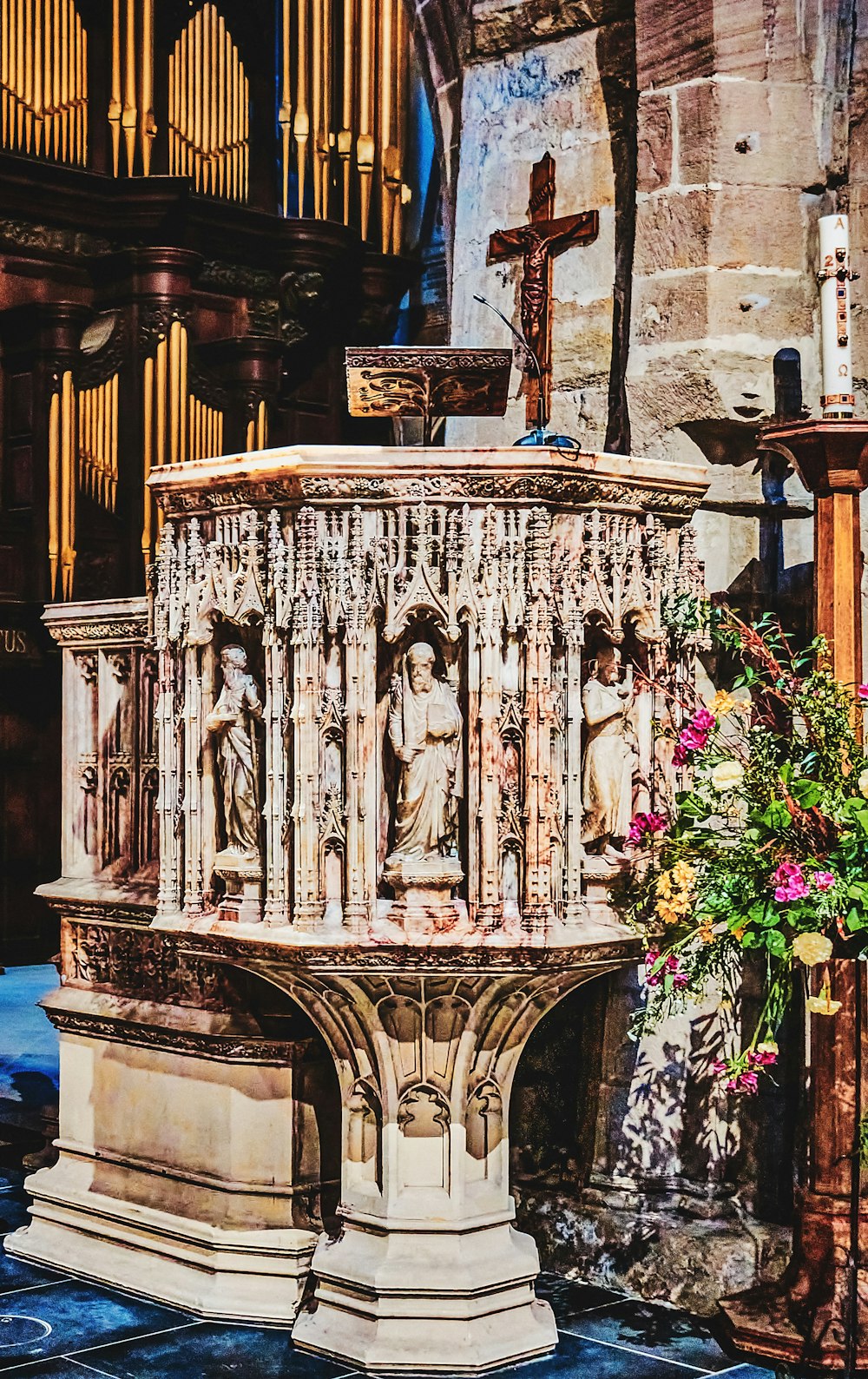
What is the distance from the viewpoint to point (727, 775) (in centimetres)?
399

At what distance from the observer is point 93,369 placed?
11.5 metres

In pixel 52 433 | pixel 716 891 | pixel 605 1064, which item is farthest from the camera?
pixel 52 433

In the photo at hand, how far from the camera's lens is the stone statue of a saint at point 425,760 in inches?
169

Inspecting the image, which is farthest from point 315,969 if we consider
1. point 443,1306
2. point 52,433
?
point 52,433

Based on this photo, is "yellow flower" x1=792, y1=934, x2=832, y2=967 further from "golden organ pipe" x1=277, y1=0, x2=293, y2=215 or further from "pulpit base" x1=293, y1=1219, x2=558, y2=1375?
"golden organ pipe" x1=277, y1=0, x2=293, y2=215

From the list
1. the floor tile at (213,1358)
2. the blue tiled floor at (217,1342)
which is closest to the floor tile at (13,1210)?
the blue tiled floor at (217,1342)

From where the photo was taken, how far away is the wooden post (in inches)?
169

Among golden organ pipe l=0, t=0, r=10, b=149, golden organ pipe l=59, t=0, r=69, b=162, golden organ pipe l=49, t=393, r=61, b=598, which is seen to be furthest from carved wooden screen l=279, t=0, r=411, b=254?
golden organ pipe l=49, t=393, r=61, b=598

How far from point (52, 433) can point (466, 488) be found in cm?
A: 738

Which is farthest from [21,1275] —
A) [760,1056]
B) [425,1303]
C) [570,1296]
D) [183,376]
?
[183,376]

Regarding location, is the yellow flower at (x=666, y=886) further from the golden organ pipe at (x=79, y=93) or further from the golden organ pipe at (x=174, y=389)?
the golden organ pipe at (x=79, y=93)

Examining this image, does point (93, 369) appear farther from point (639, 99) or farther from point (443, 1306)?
point (443, 1306)

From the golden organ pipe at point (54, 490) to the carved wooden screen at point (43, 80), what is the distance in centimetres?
158

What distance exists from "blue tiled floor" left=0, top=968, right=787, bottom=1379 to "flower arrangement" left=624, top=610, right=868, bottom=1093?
77 cm
